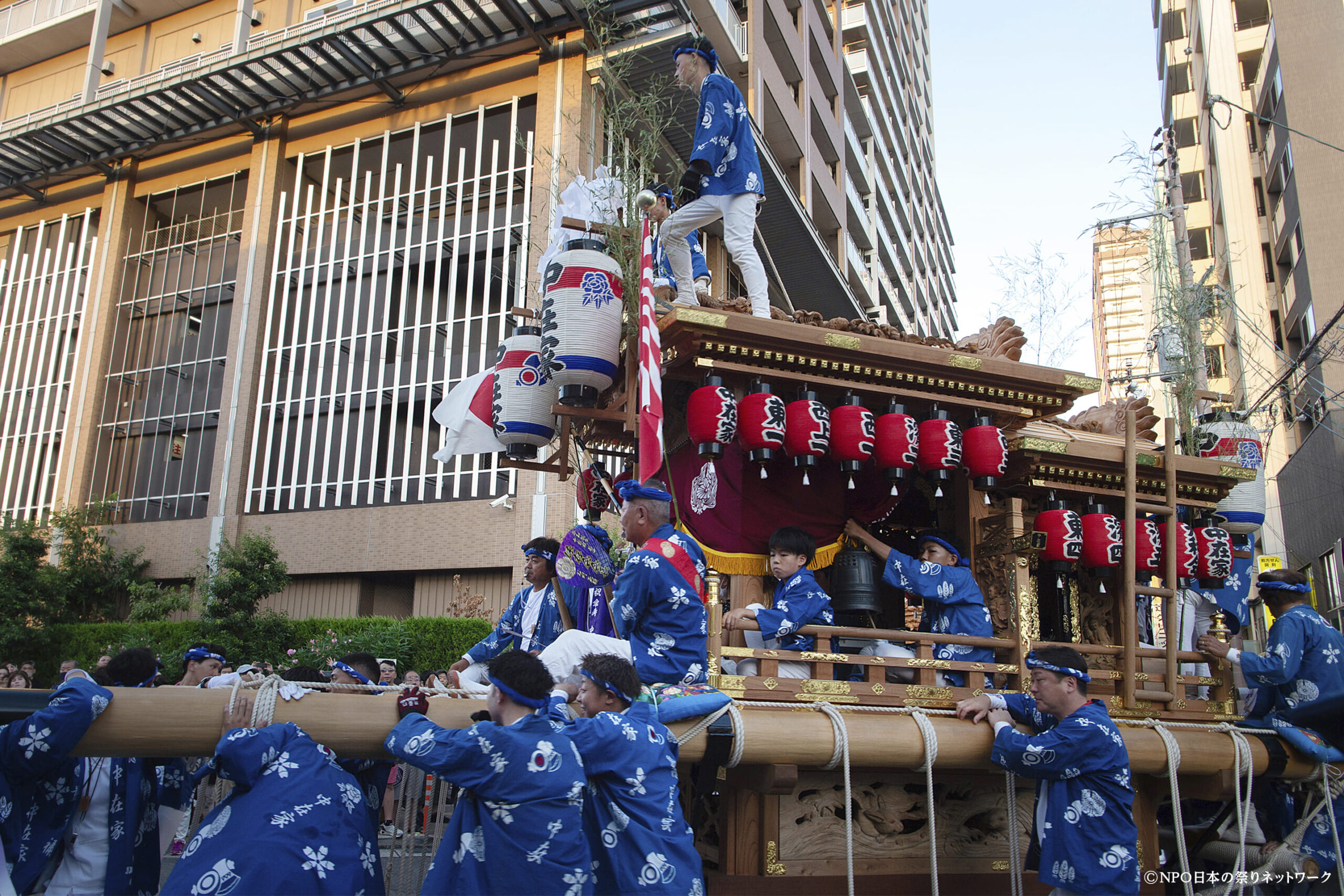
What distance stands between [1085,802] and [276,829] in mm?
3786

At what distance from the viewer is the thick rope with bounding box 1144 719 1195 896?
520 cm

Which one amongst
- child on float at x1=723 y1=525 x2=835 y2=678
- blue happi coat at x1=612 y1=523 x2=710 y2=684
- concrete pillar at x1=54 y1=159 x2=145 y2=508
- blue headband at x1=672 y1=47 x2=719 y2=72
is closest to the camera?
blue happi coat at x1=612 y1=523 x2=710 y2=684

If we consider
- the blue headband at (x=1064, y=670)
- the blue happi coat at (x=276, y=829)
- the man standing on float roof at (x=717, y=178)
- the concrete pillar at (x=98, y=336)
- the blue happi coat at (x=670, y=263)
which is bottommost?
the blue happi coat at (x=276, y=829)

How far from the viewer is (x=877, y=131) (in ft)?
128

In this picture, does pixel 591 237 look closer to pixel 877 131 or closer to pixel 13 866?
pixel 13 866

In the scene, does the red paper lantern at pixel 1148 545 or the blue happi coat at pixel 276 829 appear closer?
the blue happi coat at pixel 276 829

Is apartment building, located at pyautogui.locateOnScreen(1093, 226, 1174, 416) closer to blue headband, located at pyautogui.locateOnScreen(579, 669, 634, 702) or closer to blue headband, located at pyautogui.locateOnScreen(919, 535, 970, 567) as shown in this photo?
blue headband, located at pyautogui.locateOnScreen(919, 535, 970, 567)

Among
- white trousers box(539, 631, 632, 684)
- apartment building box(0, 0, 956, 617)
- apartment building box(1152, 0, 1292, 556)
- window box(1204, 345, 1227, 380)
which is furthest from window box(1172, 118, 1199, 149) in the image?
white trousers box(539, 631, 632, 684)

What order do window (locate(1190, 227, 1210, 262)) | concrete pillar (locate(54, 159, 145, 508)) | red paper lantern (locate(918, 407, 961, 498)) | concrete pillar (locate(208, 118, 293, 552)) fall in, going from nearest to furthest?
red paper lantern (locate(918, 407, 961, 498)) → concrete pillar (locate(208, 118, 293, 552)) → concrete pillar (locate(54, 159, 145, 508)) → window (locate(1190, 227, 1210, 262))

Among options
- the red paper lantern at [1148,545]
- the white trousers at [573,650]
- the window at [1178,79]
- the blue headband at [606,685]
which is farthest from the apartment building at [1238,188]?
the blue headband at [606,685]

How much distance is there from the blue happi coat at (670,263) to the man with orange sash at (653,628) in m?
2.25

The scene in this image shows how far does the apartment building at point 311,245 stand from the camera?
2123cm

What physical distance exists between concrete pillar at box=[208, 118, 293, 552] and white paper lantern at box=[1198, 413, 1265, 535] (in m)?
21.4

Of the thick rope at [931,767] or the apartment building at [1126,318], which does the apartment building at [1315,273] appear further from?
the thick rope at [931,767]
